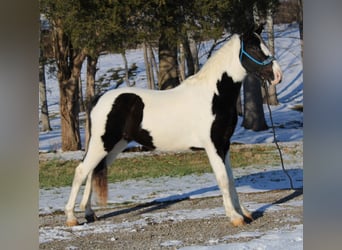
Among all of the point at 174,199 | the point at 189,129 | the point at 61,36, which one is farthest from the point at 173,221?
the point at 61,36

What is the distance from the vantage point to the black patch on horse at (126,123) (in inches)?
139

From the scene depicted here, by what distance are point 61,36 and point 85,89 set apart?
0.96 feet

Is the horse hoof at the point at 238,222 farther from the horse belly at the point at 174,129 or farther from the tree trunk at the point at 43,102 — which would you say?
the tree trunk at the point at 43,102

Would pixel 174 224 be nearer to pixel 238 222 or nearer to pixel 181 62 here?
pixel 238 222

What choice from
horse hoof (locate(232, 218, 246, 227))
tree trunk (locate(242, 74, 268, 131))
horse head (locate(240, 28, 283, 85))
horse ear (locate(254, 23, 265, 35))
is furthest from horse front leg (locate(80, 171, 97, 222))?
horse ear (locate(254, 23, 265, 35))

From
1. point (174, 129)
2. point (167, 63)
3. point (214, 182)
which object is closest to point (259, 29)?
point (167, 63)

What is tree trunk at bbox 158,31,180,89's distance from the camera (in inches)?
141

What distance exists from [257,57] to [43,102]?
3.62 ft

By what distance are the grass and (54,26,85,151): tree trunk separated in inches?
4.9

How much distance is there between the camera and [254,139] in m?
3.56

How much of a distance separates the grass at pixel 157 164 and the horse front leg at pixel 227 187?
5 cm

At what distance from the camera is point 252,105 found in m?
3.58

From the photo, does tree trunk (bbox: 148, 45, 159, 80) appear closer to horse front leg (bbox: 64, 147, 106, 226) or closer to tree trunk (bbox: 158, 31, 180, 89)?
tree trunk (bbox: 158, 31, 180, 89)
